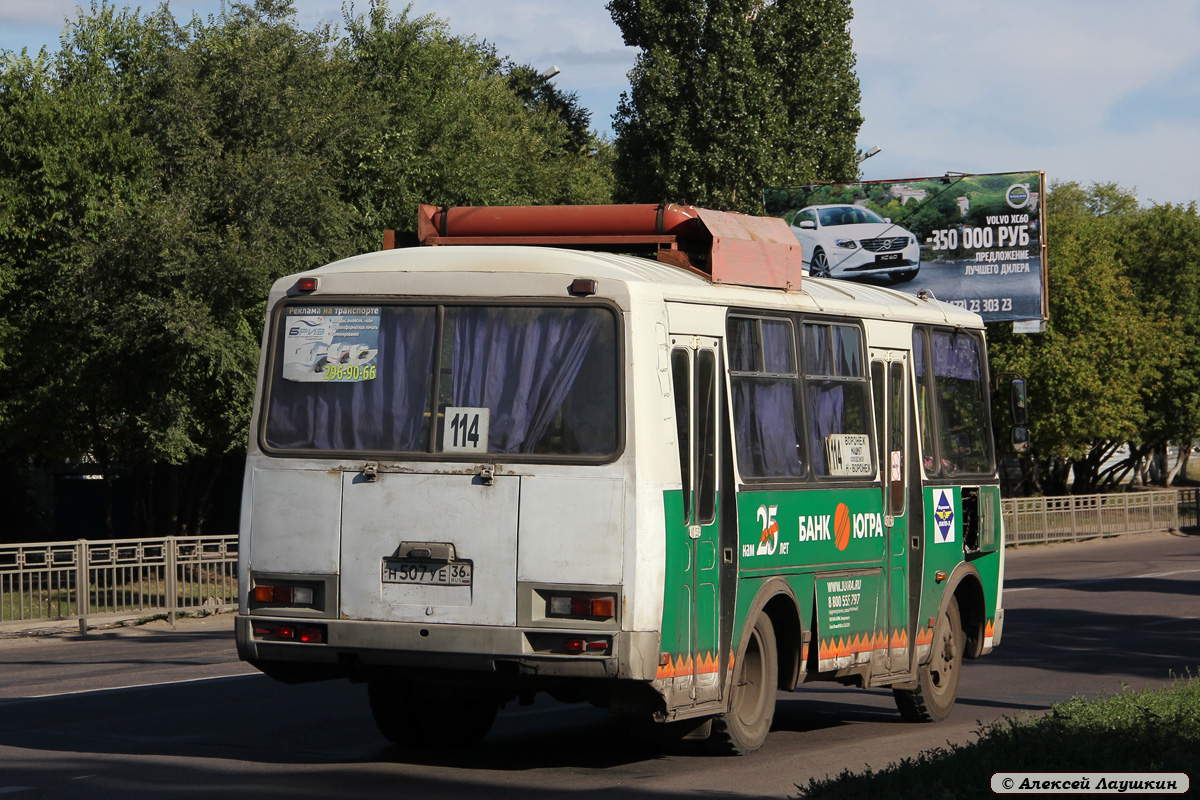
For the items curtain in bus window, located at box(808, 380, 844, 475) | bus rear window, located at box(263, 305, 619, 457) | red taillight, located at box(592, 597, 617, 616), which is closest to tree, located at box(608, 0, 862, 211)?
curtain in bus window, located at box(808, 380, 844, 475)

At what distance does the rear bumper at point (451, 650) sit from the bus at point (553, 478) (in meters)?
0.02

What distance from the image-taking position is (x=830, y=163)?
4053cm

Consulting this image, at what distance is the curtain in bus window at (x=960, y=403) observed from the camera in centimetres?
1228

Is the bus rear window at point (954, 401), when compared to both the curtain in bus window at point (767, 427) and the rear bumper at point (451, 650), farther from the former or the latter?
the rear bumper at point (451, 650)

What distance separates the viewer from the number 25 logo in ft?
31.4

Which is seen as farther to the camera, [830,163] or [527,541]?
[830,163]

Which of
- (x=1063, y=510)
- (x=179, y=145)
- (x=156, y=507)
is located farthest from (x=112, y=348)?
(x=1063, y=510)

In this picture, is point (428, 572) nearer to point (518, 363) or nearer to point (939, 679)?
point (518, 363)

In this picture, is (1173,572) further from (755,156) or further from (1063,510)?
(755,156)

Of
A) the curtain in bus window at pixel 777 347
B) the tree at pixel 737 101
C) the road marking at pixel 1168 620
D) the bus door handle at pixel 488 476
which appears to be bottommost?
the road marking at pixel 1168 620

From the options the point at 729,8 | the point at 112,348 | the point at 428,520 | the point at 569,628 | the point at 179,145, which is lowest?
the point at 569,628

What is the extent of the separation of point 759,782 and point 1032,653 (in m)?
9.07

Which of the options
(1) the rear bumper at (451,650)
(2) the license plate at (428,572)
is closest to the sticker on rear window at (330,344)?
(2) the license plate at (428,572)

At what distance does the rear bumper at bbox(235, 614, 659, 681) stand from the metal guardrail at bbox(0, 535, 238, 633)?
38.0 ft
